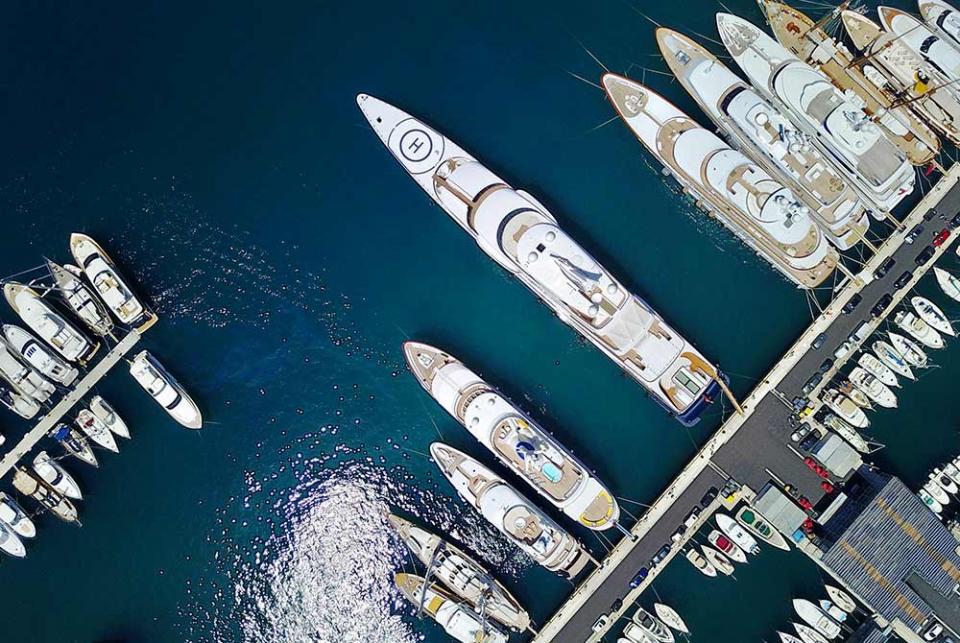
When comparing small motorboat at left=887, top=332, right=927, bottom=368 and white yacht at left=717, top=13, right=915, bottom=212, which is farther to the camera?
small motorboat at left=887, top=332, right=927, bottom=368

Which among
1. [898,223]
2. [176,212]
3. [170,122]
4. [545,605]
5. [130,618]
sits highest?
[898,223]

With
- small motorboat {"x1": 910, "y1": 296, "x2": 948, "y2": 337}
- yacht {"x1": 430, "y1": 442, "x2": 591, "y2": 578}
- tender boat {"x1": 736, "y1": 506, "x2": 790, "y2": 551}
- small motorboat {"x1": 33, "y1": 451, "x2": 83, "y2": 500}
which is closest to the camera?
yacht {"x1": 430, "y1": 442, "x2": 591, "y2": 578}

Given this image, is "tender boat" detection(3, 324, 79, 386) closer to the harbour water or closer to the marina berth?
the harbour water

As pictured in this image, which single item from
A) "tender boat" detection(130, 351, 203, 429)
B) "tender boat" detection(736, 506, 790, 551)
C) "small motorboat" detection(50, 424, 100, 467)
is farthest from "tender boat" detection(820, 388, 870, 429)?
"small motorboat" detection(50, 424, 100, 467)

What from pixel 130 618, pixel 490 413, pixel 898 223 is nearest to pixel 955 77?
pixel 898 223

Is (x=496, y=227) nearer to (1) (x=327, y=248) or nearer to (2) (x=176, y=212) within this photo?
(1) (x=327, y=248)

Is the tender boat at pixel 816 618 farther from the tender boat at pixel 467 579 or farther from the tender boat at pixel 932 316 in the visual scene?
the tender boat at pixel 932 316

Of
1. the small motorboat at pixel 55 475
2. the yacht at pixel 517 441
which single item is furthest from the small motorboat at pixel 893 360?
the small motorboat at pixel 55 475

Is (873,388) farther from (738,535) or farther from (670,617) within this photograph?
(670,617)
